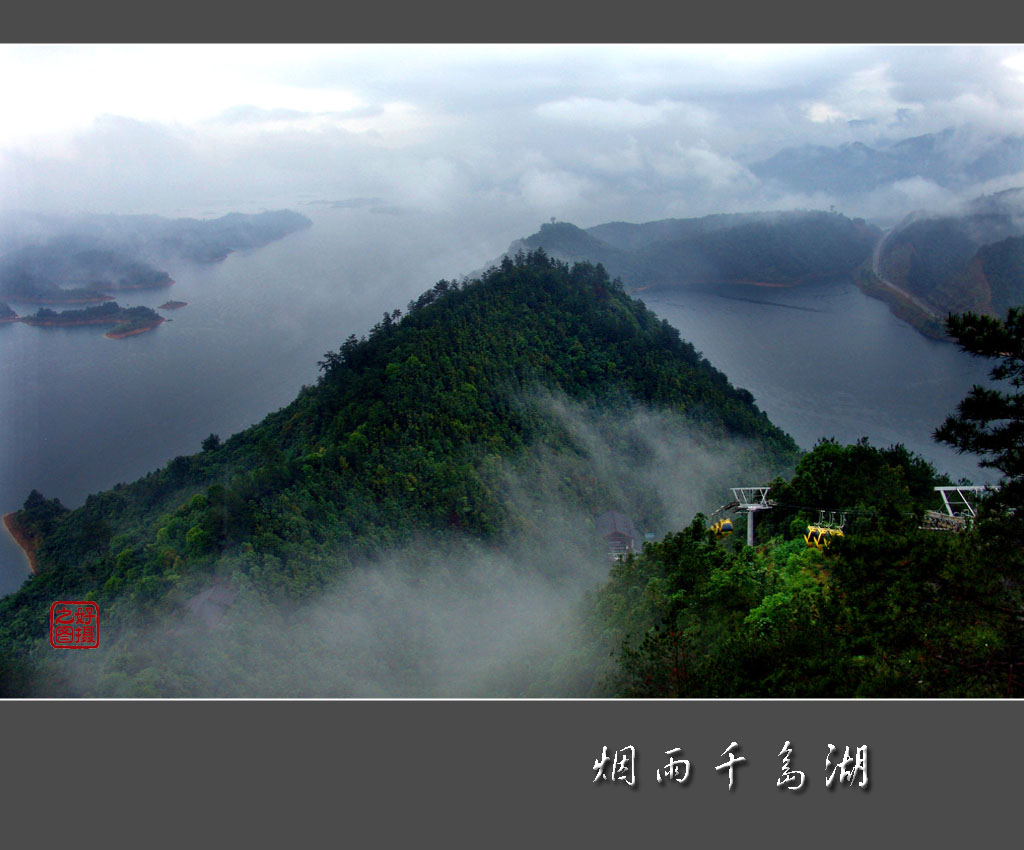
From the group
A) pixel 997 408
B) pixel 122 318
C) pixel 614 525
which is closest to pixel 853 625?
pixel 997 408

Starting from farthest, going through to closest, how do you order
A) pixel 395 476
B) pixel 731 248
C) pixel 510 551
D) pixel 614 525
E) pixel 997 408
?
pixel 731 248
pixel 614 525
pixel 510 551
pixel 395 476
pixel 997 408

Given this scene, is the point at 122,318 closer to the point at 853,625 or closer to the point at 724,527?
the point at 724,527

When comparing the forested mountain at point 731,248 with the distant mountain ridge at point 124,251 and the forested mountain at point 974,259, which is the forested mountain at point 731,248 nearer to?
the forested mountain at point 974,259

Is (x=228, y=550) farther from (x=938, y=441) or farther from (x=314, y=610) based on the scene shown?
(x=938, y=441)

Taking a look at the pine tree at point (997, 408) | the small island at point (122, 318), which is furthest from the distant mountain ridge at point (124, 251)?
the pine tree at point (997, 408)

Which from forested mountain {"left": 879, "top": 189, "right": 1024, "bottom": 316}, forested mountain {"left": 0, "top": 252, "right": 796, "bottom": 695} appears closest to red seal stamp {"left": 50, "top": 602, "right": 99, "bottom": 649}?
forested mountain {"left": 0, "top": 252, "right": 796, "bottom": 695}

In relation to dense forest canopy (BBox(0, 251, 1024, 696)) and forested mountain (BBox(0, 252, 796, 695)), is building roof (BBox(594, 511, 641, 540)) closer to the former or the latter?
dense forest canopy (BBox(0, 251, 1024, 696))
